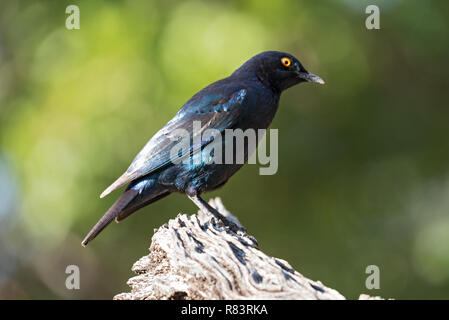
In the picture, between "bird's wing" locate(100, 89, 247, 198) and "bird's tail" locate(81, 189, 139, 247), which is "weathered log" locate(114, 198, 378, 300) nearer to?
"bird's tail" locate(81, 189, 139, 247)

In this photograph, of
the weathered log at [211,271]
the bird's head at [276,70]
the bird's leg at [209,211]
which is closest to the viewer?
the weathered log at [211,271]

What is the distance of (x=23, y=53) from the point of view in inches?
334

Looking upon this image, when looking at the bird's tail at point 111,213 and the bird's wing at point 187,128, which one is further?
the bird's wing at point 187,128

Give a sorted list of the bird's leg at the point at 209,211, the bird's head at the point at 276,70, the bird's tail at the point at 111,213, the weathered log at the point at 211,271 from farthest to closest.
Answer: the bird's head at the point at 276,70 < the bird's leg at the point at 209,211 < the bird's tail at the point at 111,213 < the weathered log at the point at 211,271

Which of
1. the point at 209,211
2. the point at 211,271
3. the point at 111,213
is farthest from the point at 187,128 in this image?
the point at 211,271

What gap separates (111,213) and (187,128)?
3.67ft

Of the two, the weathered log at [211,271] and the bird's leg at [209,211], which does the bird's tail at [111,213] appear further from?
the weathered log at [211,271]

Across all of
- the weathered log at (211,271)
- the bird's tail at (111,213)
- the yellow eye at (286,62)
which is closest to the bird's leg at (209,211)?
the bird's tail at (111,213)

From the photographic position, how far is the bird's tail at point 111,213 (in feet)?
16.5

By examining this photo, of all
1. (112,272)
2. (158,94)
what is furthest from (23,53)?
(112,272)

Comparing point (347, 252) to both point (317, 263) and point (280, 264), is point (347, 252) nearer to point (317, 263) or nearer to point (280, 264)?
point (317, 263)

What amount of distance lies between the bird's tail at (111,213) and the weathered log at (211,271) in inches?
26.5

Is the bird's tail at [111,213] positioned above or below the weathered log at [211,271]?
above

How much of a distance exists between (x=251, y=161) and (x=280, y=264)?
398 cm
